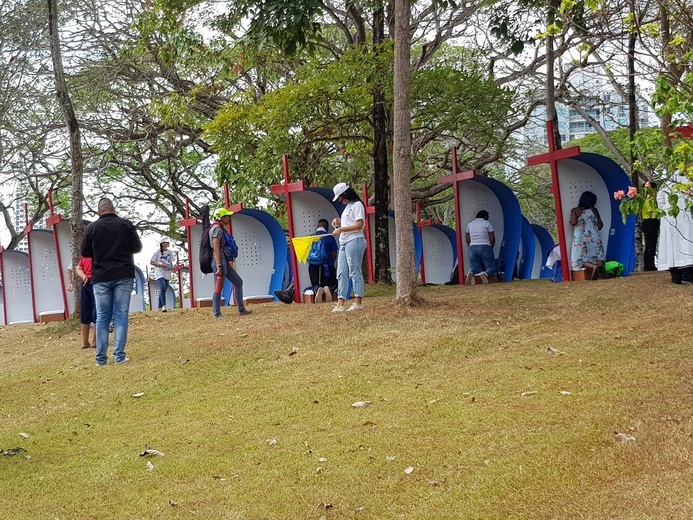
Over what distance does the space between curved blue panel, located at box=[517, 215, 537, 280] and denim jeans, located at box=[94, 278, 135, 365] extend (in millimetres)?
13055

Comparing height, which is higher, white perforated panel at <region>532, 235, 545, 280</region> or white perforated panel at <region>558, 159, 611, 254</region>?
white perforated panel at <region>558, 159, 611, 254</region>

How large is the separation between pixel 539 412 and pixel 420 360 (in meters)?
2.47

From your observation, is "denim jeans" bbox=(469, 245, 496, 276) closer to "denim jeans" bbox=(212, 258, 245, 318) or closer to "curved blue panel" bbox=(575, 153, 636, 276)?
"curved blue panel" bbox=(575, 153, 636, 276)

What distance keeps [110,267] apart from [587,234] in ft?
28.7

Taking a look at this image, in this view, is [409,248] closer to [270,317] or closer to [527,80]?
[270,317]

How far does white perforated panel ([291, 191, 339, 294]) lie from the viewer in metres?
16.2

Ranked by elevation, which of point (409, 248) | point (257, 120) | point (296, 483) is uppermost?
point (257, 120)

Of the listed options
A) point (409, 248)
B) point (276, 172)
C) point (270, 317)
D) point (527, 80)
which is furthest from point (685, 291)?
point (527, 80)

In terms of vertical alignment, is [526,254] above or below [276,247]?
below

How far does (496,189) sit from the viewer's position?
1912 cm

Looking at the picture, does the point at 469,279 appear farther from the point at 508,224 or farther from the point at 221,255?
the point at 221,255

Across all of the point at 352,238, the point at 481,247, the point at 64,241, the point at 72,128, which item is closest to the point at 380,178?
the point at 481,247

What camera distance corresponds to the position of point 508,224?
19172 mm

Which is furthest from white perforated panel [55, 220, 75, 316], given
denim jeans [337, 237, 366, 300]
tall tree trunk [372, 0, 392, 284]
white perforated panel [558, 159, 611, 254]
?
white perforated panel [558, 159, 611, 254]
